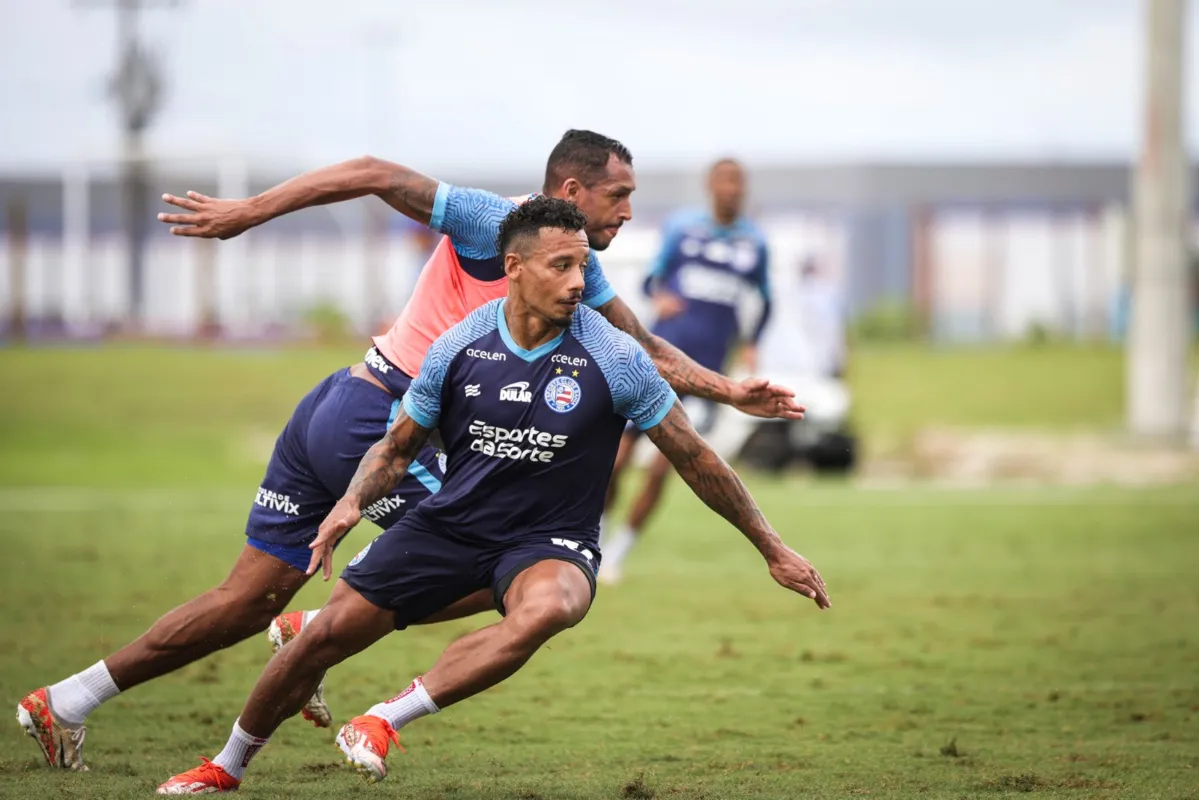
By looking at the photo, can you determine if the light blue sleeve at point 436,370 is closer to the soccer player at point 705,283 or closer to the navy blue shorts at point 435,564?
the navy blue shorts at point 435,564

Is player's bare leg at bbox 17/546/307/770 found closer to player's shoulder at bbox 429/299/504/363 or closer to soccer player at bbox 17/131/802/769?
soccer player at bbox 17/131/802/769

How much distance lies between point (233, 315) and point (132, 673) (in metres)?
40.3

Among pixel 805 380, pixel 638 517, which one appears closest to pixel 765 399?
pixel 638 517

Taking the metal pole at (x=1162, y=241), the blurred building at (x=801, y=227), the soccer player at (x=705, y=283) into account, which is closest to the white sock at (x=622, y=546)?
the soccer player at (x=705, y=283)

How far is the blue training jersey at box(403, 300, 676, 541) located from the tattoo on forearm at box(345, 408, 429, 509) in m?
0.06

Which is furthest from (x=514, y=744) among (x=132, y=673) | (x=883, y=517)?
(x=883, y=517)

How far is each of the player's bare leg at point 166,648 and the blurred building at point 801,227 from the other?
38553 mm

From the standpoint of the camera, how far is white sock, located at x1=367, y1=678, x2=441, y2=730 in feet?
18.5

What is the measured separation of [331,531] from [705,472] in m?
1.35

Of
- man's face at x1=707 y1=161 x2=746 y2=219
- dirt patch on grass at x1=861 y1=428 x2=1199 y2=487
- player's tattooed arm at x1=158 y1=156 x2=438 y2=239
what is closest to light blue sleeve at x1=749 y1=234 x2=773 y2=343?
man's face at x1=707 y1=161 x2=746 y2=219

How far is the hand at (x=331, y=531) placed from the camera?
566cm

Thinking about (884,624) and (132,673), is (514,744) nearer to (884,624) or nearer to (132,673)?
(132,673)

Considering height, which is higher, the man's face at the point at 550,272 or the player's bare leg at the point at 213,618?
the man's face at the point at 550,272

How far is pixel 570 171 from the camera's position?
661cm
